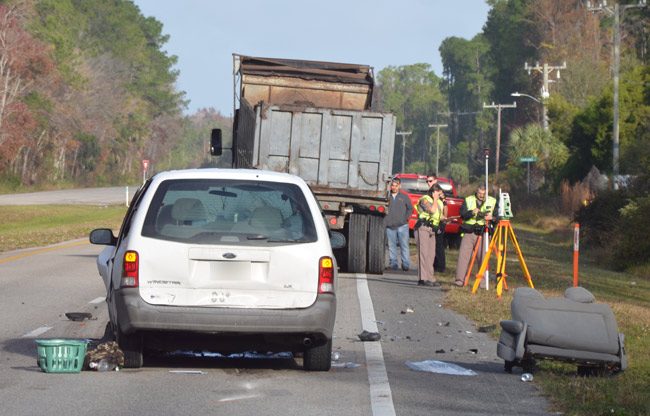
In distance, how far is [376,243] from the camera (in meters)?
22.0

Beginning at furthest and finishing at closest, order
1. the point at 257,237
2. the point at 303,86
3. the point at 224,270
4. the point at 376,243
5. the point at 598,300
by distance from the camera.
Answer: the point at 303,86
the point at 376,243
the point at 598,300
the point at 257,237
the point at 224,270

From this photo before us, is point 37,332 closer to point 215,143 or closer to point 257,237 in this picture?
point 257,237

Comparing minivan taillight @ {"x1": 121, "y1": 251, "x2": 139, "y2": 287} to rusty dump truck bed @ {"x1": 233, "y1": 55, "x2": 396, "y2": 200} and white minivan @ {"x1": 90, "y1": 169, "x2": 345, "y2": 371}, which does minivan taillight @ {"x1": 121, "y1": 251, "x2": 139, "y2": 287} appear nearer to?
white minivan @ {"x1": 90, "y1": 169, "x2": 345, "y2": 371}

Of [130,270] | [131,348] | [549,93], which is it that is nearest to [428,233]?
[131,348]

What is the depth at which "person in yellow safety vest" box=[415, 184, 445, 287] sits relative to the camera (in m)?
20.8

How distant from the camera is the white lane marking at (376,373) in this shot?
348 inches

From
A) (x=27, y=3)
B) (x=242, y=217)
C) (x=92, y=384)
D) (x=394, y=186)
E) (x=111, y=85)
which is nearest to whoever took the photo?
(x=92, y=384)

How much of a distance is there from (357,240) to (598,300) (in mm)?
4387

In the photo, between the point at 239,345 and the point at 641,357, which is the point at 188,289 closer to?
the point at 239,345

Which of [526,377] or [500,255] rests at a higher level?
[500,255]

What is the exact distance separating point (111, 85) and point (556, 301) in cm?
9966

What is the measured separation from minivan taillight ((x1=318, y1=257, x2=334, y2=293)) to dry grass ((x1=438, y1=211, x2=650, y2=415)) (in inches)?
71.8

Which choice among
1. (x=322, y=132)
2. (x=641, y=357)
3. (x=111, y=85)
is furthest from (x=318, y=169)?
(x=111, y=85)

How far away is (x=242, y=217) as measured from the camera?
33.7ft
